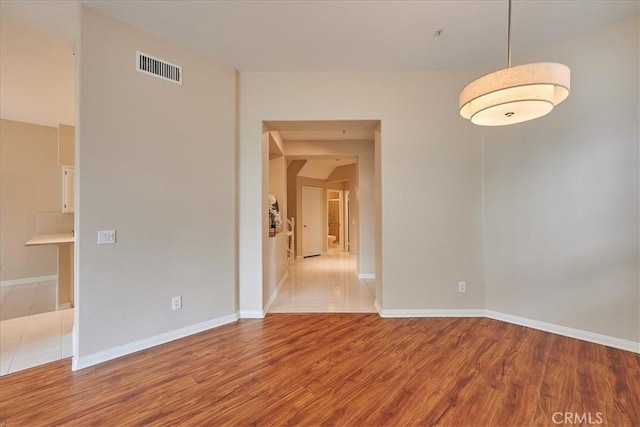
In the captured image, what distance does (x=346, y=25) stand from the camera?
2582mm

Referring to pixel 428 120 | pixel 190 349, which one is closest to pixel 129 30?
pixel 190 349

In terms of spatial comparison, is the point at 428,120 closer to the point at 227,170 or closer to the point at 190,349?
the point at 227,170

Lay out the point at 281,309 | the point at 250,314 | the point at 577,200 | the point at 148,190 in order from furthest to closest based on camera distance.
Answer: the point at 281,309 → the point at 250,314 → the point at 577,200 → the point at 148,190

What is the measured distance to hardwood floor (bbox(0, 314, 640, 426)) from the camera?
1703 millimetres

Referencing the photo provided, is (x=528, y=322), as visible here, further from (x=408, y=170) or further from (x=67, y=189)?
(x=67, y=189)

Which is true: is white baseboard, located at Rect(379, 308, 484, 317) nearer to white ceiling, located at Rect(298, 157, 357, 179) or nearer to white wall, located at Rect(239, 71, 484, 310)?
white wall, located at Rect(239, 71, 484, 310)

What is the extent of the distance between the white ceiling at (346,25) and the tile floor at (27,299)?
357cm

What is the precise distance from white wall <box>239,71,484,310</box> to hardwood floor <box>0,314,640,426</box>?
2.37 feet

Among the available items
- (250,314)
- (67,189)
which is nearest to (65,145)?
(67,189)

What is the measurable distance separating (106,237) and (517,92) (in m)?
3.32

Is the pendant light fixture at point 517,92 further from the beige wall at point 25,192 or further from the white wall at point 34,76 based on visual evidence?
the beige wall at point 25,192

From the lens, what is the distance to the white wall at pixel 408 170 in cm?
343

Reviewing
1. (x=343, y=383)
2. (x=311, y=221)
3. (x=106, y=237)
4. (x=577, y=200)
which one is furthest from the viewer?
(x=311, y=221)

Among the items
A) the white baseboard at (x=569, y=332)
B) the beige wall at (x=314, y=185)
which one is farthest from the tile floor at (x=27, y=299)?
the white baseboard at (x=569, y=332)
